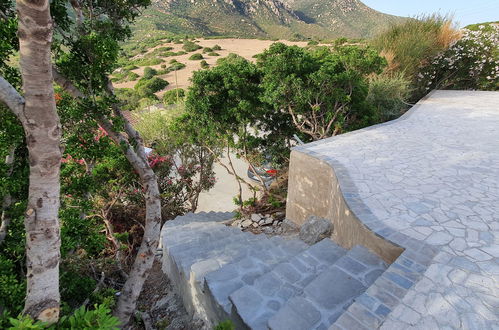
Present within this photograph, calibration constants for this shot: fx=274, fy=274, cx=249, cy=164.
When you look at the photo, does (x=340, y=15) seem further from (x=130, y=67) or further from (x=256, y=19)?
(x=130, y=67)

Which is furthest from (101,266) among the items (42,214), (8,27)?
(8,27)

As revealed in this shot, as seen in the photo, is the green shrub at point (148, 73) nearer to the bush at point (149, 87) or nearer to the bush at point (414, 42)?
the bush at point (149, 87)

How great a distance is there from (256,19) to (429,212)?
70.4m

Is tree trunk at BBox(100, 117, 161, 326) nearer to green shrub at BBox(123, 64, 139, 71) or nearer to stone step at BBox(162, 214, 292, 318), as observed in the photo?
stone step at BBox(162, 214, 292, 318)

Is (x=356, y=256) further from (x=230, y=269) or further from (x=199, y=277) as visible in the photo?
(x=199, y=277)

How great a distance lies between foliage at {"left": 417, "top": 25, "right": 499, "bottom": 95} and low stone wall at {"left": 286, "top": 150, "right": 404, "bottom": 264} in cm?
959

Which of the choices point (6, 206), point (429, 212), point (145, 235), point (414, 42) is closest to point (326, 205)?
point (429, 212)

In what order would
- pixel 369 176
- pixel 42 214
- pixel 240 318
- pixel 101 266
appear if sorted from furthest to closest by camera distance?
pixel 101 266 → pixel 369 176 → pixel 240 318 → pixel 42 214

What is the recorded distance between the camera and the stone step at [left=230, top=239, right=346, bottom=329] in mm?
2377

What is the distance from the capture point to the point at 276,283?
2.77 meters

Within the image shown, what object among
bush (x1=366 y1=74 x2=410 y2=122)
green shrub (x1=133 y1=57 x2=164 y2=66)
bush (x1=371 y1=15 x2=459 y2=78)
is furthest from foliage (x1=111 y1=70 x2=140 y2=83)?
bush (x1=366 y1=74 x2=410 y2=122)

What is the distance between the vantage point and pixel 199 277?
3.33 metres

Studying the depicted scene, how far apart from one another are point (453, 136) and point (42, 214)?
7.46m

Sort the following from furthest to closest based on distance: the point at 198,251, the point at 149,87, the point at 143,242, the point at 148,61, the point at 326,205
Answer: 1. the point at 148,61
2. the point at 149,87
3. the point at 326,205
4. the point at 198,251
5. the point at 143,242
